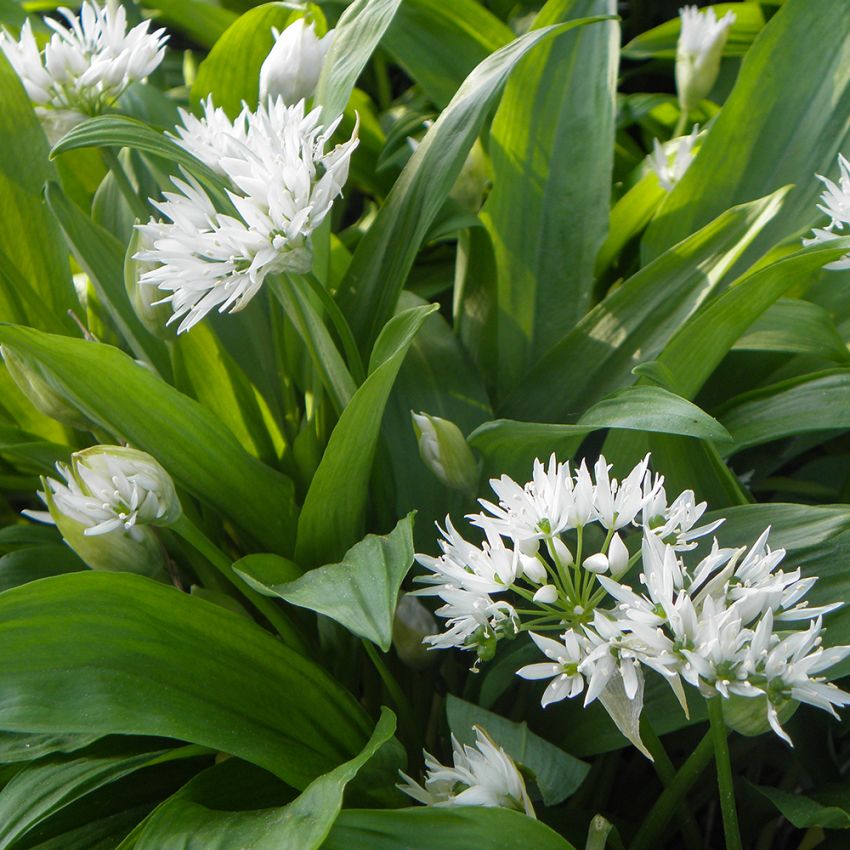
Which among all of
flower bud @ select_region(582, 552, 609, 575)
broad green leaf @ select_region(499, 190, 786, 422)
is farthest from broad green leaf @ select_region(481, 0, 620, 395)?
flower bud @ select_region(582, 552, 609, 575)

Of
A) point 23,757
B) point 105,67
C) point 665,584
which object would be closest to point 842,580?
point 665,584

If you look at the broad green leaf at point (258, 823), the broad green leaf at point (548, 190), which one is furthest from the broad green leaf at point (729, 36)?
the broad green leaf at point (258, 823)

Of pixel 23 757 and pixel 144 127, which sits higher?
pixel 144 127

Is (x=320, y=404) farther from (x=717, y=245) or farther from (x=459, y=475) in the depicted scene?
(x=717, y=245)

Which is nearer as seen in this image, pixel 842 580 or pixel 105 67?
pixel 842 580

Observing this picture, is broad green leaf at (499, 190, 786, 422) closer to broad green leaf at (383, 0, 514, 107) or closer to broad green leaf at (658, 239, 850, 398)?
broad green leaf at (658, 239, 850, 398)

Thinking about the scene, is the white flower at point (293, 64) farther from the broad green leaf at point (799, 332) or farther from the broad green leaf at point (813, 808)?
the broad green leaf at point (813, 808)
